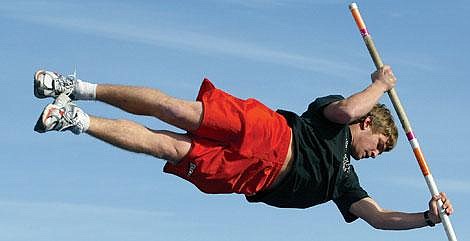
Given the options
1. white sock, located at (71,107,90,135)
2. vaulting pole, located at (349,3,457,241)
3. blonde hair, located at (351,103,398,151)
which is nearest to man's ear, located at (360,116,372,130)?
blonde hair, located at (351,103,398,151)

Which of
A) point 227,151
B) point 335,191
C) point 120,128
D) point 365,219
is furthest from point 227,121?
point 365,219

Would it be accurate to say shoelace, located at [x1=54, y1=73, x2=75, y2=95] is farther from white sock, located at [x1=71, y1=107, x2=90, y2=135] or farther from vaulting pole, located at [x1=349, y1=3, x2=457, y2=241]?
vaulting pole, located at [x1=349, y1=3, x2=457, y2=241]

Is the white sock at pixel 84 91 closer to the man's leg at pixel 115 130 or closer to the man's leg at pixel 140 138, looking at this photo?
the man's leg at pixel 115 130

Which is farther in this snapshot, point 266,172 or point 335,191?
point 335,191

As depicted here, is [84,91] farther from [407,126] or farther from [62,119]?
[407,126]

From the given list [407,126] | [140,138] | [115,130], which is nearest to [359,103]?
[407,126]

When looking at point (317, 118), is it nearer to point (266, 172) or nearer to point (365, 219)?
point (266, 172)

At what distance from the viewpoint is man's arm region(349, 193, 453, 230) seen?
1117 cm

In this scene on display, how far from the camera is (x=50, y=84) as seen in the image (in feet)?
31.1

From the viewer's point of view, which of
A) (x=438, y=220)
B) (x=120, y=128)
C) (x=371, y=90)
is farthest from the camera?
(x=438, y=220)

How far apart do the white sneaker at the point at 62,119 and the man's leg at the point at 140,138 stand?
91 mm

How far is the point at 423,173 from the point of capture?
→ 11102 millimetres

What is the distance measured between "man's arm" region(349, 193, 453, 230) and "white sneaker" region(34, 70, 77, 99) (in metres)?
3.47

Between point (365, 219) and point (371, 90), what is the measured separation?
6.12 feet
